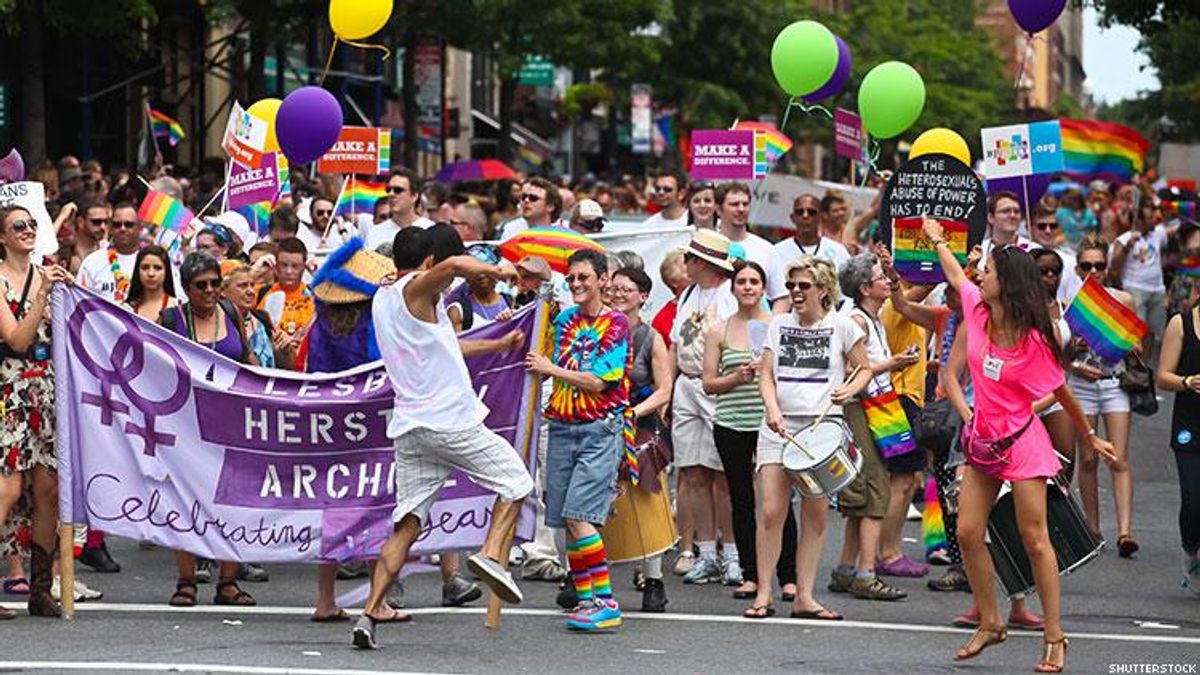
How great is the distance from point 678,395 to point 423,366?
280cm

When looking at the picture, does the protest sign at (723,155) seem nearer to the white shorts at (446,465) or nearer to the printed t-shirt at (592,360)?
the printed t-shirt at (592,360)

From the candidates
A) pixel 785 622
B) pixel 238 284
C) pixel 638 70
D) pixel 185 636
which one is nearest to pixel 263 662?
pixel 185 636

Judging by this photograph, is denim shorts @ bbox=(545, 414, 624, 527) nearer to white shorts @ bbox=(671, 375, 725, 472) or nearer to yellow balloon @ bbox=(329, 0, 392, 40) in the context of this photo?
white shorts @ bbox=(671, 375, 725, 472)

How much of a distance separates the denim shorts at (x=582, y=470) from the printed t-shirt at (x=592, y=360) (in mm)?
60

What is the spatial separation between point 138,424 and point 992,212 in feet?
18.7

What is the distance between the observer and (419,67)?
40.7 meters

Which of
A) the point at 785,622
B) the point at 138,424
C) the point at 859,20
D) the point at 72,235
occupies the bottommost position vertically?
the point at 785,622

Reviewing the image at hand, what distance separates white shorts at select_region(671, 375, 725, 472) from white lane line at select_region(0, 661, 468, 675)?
3.46 metres

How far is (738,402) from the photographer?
11.9m

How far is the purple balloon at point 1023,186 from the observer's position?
1541cm

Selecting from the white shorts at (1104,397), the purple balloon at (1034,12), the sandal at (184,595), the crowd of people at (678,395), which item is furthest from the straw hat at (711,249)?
the purple balloon at (1034,12)

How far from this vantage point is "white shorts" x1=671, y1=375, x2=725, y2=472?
40.8ft

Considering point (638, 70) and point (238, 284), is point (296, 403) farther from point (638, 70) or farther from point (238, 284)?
point (638, 70)

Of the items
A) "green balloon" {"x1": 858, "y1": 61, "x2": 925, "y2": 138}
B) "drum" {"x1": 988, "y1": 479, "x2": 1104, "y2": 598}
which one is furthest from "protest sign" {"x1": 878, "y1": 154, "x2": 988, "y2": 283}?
"green balloon" {"x1": 858, "y1": 61, "x2": 925, "y2": 138}
